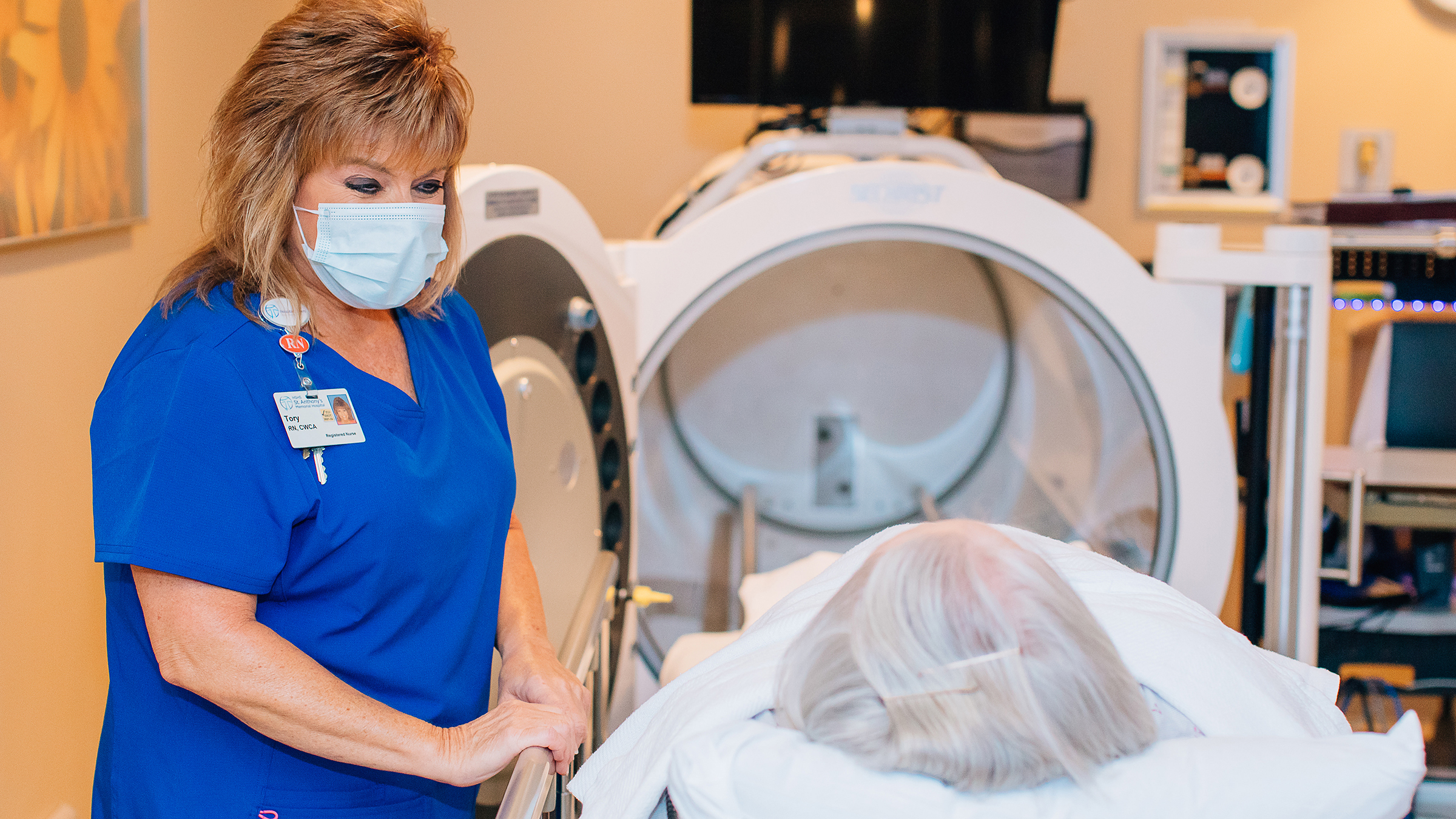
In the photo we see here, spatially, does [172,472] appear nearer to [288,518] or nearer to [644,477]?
[288,518]

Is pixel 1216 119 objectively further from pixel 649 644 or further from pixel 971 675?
pixel 971 675

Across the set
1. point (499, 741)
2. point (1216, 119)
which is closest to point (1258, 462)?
point (499, 741)

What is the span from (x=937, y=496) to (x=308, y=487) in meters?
1.82

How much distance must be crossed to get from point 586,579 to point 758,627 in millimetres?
738

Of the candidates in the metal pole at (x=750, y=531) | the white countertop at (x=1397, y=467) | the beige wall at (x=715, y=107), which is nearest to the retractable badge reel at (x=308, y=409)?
the metal pole at (x=750, y=531)

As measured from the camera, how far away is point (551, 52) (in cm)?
313

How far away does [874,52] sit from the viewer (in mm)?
2266

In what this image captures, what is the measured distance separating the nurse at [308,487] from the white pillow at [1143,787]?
34cm

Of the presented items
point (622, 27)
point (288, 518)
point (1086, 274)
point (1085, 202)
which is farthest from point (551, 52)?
point (288, 518)

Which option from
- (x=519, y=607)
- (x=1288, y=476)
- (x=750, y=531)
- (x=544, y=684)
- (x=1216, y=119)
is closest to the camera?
(x=544, y=684)

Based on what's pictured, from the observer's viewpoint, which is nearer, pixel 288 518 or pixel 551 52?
pixel 288 518

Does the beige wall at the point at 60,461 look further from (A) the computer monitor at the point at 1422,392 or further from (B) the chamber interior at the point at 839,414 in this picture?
(A) the computer monitor at the point at 1422,392

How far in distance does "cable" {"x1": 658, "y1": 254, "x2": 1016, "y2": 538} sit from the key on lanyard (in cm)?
154

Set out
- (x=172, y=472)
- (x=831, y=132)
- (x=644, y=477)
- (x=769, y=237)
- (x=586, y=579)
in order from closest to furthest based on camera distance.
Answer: (x=172, y=472) → (x=586, y=579) → (x=769, y=237) → (x=831, y=132) → (x=644, y=477)
